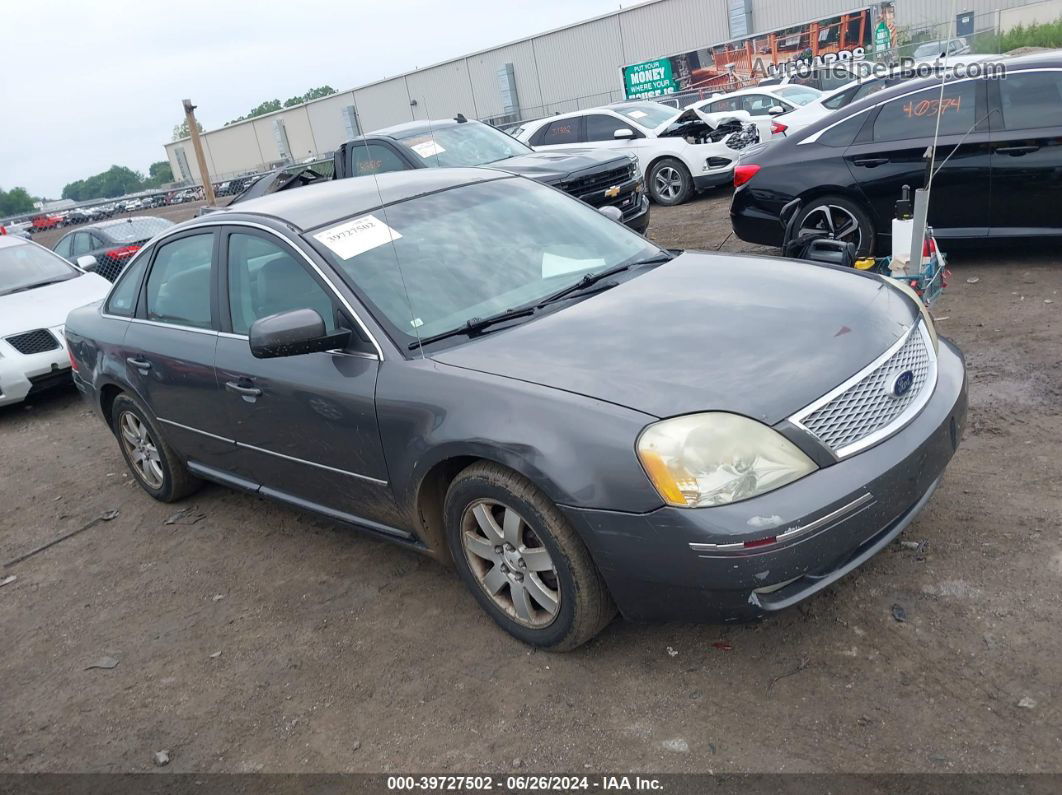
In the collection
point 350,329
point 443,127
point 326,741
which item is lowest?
point 326,741

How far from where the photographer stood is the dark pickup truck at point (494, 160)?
9125mm

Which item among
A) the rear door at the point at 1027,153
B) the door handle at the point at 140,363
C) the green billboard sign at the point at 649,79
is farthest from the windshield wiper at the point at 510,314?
the green billboard sign at the point at 649,79

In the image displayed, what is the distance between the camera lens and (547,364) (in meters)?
3.03

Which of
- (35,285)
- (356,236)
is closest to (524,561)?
(356,236)

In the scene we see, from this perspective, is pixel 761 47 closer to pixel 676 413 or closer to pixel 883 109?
pixel 883 109


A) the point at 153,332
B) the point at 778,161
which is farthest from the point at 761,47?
the point at 153,332

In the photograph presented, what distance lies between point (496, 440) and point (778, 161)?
17.6 feet

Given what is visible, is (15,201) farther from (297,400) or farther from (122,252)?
(297,400)

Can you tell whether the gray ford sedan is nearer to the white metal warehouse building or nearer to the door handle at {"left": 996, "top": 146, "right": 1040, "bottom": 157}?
the door handle at {"left": 996, "top": 146, "right": 1040, "bottom": 157}

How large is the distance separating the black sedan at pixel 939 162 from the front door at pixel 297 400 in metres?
4.75

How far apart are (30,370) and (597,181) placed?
5.72 metres

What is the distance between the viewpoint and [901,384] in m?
3.02

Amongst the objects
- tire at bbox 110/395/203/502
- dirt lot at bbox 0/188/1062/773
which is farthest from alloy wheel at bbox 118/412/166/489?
dirt lot at bbox 0/188/1062/773

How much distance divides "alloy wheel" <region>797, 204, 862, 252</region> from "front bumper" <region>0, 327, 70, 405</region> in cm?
657
